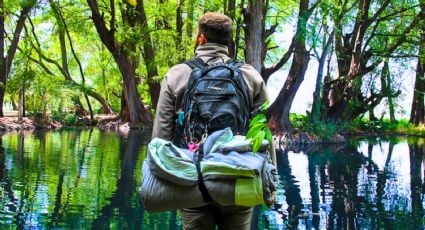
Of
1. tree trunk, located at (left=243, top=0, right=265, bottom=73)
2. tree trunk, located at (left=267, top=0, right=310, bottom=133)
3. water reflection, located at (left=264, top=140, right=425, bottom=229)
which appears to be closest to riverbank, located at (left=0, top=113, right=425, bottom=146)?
tree trunk, located at (left=267, top=0, right=310, bottom=133)

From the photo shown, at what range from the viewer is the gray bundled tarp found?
6.94ft

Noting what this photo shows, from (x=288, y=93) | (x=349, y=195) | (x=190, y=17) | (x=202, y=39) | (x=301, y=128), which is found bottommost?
(x=349, y=195)

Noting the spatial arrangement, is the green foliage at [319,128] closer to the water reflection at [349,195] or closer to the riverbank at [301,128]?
the riverbank at [301,128]

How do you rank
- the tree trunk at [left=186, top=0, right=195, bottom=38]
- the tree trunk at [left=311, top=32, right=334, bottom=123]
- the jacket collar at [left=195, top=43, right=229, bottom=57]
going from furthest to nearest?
the tree trunk at [left=186, top=0, right=195, bottom=38] → the tree trunk at [left=311, top=32, right=334, bottom=123] → the jacket collar at [left=195, top=43, right=229, bottom=57]

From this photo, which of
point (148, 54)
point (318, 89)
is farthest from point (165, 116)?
point (148, 54)

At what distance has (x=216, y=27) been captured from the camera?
2.59 meters

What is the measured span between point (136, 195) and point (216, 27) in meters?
4.64

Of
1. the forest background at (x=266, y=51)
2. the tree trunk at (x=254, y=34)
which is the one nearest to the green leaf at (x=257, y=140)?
the tree trunk at (x=254, y=34)

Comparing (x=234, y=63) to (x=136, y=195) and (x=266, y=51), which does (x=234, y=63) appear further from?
(x=266, y=51)

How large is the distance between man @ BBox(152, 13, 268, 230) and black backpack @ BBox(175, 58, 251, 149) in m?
0.07

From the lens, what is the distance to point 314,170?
1067 cm

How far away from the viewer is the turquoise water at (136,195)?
5.51m

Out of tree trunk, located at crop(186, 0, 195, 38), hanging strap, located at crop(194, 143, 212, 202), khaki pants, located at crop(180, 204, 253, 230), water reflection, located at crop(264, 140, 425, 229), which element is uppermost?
tree trunk, located at crop(186, 0, 195, 38)

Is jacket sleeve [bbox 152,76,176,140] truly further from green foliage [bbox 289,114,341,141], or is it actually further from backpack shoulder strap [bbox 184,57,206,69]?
green foliage [bbox 289,114,341,141]
